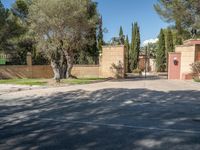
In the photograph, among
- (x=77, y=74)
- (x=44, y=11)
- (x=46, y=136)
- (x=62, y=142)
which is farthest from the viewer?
(x=77, y=74)

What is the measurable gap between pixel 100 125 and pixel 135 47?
1551 inches

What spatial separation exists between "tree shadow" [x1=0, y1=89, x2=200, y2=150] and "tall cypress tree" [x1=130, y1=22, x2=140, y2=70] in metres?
33.6

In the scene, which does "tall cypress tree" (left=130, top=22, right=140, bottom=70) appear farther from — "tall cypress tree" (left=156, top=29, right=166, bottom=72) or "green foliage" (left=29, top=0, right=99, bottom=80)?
"green foliage" (left=29, top=0, right=99, bottom=80)

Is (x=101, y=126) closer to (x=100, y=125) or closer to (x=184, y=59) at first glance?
(x=100, y=125)

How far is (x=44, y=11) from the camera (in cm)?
2495

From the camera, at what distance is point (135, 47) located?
4684 centimetres

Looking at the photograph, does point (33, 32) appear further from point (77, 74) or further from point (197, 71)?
point (197, 71)

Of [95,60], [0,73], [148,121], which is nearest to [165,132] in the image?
→ [148,121]

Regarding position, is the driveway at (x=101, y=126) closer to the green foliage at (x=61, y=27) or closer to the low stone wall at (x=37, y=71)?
the green foliage at (x=61, y=27)

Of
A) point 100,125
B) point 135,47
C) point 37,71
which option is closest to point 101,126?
point 100,125

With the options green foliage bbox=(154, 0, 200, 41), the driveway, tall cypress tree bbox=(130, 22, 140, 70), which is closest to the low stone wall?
green foliage bbox=(154, 0, 200, 41)

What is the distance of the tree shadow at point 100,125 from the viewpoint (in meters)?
6.33

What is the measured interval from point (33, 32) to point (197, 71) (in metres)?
14.3

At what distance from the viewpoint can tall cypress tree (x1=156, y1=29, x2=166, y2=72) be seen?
4647 centimetres
